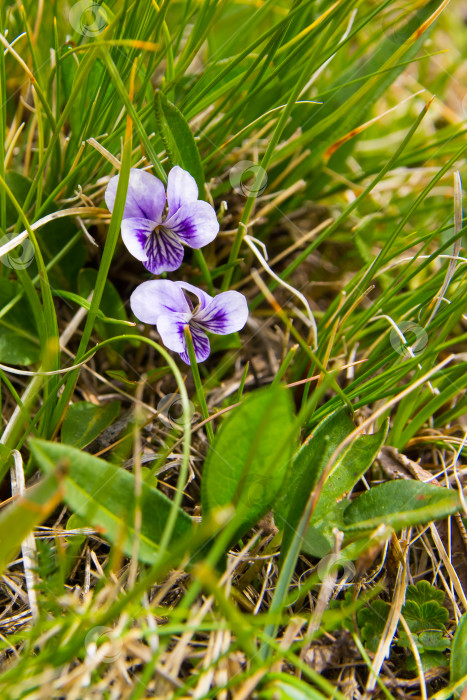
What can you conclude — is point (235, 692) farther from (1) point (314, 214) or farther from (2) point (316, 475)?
(1) point (314, 214)

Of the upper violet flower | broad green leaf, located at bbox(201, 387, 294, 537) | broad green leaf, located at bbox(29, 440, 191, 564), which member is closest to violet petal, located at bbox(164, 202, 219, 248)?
the upper violet flower

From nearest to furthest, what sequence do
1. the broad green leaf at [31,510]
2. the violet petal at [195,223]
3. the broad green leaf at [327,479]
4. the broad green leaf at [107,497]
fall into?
1. the broad green leaf at [31,510]
2. the broad green leaf at [107,497]
3. the broad green leaf at [327,479]
4. the violet petal at [195,223]

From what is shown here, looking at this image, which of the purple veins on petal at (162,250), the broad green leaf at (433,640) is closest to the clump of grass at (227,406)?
the broad green leaf at (433,640)

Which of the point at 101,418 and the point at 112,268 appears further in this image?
the point at 112,268

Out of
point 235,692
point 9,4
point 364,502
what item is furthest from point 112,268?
point 235,692

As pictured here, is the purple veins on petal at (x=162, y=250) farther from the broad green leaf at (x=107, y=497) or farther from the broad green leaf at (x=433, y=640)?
the broad green leaf at (x=433, y=640)

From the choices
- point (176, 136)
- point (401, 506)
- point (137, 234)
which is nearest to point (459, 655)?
point (401, 506)
